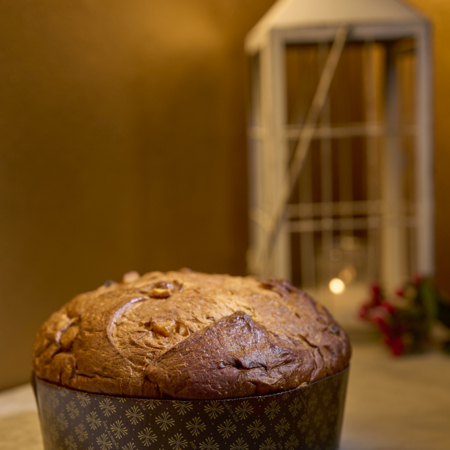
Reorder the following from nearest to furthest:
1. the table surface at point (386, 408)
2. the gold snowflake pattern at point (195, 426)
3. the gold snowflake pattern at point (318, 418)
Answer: the gold snowflake pattern at point (195, 426) → the gold snowflake pattern at point (318, 418) → the table surface at point (386, 408)

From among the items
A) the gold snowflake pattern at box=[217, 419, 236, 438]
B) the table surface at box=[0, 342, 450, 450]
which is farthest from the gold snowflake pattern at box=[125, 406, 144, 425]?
the table surface at box=[0, 342, 450, 450]

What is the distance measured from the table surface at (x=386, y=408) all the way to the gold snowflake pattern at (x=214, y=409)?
0.44 m

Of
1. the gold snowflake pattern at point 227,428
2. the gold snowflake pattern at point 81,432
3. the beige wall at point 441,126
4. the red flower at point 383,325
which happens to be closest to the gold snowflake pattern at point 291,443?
the gold snowflake pattern at point 227,428

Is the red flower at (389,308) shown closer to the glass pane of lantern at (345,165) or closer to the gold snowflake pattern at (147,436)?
the glass pane of lantern at (345,165)

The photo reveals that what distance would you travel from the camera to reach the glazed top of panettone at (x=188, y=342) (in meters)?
0.83

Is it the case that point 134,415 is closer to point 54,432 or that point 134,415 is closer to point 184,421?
point 184,421

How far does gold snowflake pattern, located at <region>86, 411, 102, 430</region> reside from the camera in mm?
843

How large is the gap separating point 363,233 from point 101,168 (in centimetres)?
132

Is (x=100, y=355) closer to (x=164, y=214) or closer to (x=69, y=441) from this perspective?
(x=69, y=441)

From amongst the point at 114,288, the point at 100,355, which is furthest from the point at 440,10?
the point at 100,355

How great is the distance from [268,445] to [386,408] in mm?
622

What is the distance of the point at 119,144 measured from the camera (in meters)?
1.72

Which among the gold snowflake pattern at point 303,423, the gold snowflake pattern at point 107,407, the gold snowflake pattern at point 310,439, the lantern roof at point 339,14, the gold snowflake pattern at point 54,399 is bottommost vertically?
the gold snowflake pattern at point 310,439

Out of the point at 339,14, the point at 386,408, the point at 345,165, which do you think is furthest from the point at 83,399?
the point at 345,165
